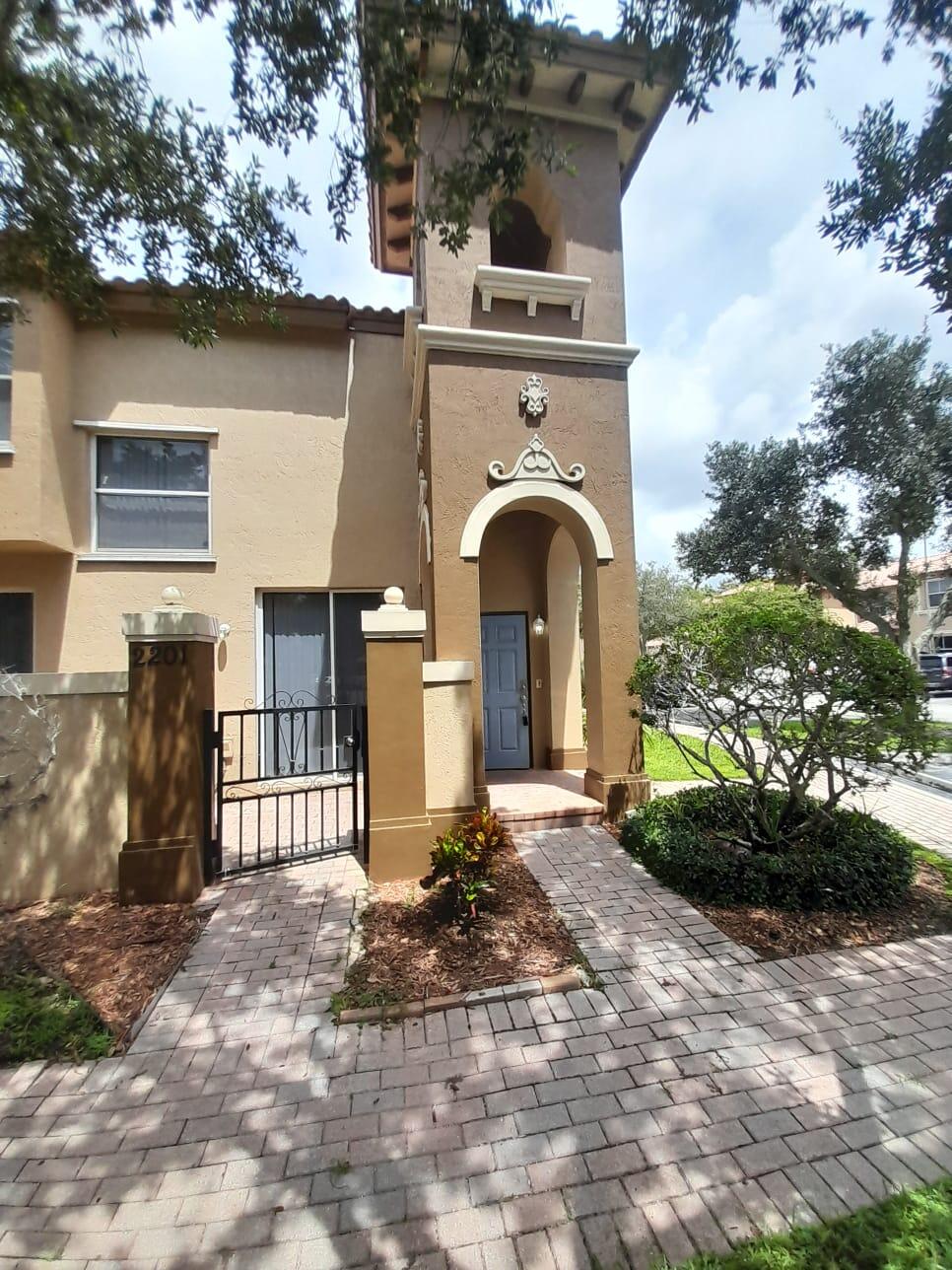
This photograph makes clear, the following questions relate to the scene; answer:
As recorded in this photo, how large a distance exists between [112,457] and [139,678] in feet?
17.5

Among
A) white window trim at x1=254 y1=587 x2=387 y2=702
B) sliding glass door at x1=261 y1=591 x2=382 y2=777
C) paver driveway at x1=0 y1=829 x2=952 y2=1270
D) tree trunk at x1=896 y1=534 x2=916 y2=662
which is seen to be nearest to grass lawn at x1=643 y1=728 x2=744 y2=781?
paver driveway at x1=0 y1=829 x2=952 y2=1270

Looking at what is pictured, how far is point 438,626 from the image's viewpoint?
5.83 meters

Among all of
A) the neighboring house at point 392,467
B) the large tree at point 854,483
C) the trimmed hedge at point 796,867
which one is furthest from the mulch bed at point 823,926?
the large tree at point 854,483

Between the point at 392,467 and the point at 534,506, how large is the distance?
3.19 metres

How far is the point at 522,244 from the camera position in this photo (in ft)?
26.5

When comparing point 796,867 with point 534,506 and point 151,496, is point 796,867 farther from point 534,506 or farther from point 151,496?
point 151,496

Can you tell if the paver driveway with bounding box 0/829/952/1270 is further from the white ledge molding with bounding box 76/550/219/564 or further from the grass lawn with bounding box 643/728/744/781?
the white ledge molding with bounding box 76/550/219/564

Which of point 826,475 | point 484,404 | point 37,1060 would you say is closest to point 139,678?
point 37,1060

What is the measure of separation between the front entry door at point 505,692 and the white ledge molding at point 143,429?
5.20 metres

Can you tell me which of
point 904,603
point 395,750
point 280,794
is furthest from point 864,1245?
point 904,603

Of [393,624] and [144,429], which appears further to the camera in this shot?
[144,429]

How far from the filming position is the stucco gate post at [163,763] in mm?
4301

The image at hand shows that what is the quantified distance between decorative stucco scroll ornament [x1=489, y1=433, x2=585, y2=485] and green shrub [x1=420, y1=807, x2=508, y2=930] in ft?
13.0

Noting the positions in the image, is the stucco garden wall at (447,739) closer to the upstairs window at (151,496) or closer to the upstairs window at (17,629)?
the upstairs window at (151,496)
